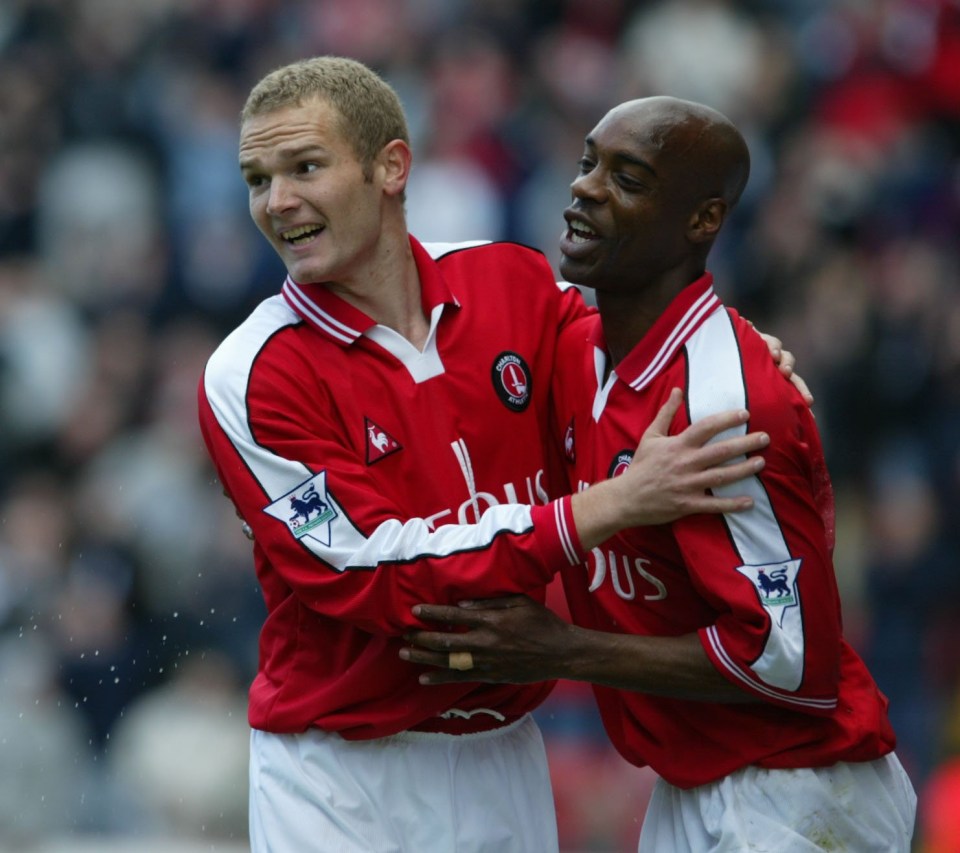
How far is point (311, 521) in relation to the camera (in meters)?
3.68

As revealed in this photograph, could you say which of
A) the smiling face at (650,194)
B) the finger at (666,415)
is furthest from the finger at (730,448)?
the smiling face at (650,194)

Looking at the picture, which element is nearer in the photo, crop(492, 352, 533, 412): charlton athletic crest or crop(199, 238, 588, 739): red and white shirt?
crop(199, 238, 588, 739): red and white shirt

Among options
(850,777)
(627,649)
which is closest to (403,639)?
(627,649)

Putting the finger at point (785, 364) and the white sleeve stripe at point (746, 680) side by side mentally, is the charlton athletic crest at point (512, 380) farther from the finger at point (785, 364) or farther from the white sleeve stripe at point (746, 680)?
the white sleeve stripe at point (746, 680)

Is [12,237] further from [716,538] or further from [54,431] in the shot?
[716,538]

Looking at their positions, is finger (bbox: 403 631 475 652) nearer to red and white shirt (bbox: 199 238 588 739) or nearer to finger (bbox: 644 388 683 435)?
red and white shirt (bbox: 199 238 588 739)

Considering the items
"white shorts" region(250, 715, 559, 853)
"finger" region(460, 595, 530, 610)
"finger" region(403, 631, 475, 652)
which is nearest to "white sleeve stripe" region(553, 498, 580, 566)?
"finger" region(460, 595, 530, 610)

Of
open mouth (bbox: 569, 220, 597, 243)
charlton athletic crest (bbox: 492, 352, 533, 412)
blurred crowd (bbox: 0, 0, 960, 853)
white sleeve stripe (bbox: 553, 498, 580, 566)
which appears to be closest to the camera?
white sleeve stripe (bbox: 553, 498, 580, 566)

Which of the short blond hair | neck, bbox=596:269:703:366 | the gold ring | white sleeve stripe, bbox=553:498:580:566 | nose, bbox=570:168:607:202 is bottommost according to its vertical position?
the gold ring

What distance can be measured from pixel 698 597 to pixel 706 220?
81 cm

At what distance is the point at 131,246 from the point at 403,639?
20.1 ft

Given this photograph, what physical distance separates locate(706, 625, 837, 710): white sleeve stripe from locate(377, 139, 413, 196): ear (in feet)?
4.05

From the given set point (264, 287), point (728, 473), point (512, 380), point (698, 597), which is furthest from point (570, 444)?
point (264, 287)

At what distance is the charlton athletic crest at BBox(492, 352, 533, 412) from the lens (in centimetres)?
395
